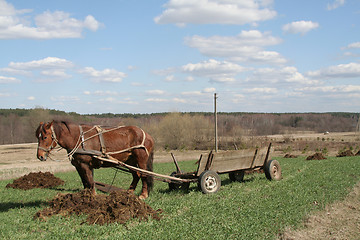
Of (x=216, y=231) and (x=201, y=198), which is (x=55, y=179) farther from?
(x=216, y=231)

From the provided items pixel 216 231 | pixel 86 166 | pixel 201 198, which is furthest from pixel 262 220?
pixel 86 166

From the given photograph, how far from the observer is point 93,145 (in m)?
8.67

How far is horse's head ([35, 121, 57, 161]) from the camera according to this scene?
7.96m

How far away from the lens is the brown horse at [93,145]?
8.13 meters

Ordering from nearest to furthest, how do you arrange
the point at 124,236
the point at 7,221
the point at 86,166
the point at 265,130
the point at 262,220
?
the point at 124,236 < the point at 262,220 < the point at 7,221 < the point at 86,166 < the point at 265,130

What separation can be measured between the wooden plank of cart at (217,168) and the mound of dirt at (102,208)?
1.34m

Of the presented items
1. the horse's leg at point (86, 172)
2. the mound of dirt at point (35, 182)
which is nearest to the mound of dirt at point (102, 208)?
the horse's leg at point (86, 172)

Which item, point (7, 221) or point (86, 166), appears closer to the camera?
point (7, 221)

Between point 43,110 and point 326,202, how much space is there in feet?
202

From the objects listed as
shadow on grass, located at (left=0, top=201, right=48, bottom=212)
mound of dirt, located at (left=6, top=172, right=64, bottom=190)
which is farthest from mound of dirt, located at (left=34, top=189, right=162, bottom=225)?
mound of dirt, located at (left=6, top=172, right=64, bottom=190)

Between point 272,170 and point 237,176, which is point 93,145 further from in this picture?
point 272,170

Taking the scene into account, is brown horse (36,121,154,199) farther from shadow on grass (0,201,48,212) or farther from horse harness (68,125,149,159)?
shadow on grass (0,201,48,212)

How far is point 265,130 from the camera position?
102 meters

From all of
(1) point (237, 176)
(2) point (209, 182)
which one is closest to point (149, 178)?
(2) point (209, 182)
